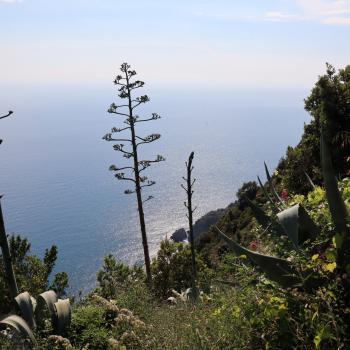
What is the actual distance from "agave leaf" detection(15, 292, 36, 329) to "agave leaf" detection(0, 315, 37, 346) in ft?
0.87

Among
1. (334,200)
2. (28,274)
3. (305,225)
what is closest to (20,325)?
(305,225)

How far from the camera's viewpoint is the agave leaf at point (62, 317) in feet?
19.3

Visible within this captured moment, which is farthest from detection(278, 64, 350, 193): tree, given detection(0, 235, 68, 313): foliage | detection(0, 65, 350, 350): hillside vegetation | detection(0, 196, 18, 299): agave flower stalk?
detection(0, 196, 18, 299): agave flower stalk

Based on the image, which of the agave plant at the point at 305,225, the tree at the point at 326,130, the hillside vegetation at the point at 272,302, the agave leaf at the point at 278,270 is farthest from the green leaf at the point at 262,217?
the tree at the point at 326,130

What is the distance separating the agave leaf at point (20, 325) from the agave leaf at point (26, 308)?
26 centimetres

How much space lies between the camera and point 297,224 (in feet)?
11.1

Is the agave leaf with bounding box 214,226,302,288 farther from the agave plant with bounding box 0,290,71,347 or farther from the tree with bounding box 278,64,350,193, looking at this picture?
the tree with bounding box 278,64,350,193

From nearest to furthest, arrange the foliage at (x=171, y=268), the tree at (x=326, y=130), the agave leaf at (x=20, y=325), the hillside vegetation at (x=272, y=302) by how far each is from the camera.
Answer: the hillside vegetation at (x=272, y=302), the agave leaf at (x=20, y=325), the tree at (x=326, y=130), the foliage at (x=171, y=268)

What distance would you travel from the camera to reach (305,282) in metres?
3.34

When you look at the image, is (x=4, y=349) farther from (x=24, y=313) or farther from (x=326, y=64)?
(x=326, y=64)

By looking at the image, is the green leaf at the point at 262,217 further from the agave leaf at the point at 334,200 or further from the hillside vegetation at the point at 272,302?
the agave leaf at the point at 334,200

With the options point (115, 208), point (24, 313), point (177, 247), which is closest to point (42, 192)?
point (115, 208)

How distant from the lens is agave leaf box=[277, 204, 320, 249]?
132 inches

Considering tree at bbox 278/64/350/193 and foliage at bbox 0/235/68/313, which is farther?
tree at bbox 278/64/350/193
